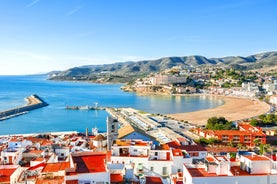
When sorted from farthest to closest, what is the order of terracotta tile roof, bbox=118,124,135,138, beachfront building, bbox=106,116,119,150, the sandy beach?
1. the sandy beach
2. terracotta tile roof, bbox=118,124,135,138
3. beachfront building, bbox=106,116,119,150

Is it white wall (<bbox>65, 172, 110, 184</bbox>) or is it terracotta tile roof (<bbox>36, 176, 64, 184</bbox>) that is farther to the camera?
white wall (<bbox>65, 172, 110, 184</bbox>)

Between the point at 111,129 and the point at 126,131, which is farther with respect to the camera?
the point at 126,131

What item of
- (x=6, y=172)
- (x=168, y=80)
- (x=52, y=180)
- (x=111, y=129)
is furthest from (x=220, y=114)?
(x=168, y=80)

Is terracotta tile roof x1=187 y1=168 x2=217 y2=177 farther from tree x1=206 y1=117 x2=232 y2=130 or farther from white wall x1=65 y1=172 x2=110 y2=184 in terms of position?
tree x1=206 y1=117 x2=232 y2=130

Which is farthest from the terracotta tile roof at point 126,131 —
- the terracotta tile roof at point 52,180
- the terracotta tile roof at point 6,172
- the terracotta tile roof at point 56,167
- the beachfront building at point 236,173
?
the terracotta tile roof at point 52,180

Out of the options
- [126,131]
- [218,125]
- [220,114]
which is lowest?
[220,114]

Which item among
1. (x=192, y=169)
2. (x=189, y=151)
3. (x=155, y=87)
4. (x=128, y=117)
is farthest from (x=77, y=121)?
(x=155, y=87)

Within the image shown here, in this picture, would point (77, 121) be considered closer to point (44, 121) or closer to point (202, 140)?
point (44, 121)

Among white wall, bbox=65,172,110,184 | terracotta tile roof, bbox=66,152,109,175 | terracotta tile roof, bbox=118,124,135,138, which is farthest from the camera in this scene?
terracotta tile roof, bbox=118,124,135,138

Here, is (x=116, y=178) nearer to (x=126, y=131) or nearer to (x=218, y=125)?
(x=126, y=131)

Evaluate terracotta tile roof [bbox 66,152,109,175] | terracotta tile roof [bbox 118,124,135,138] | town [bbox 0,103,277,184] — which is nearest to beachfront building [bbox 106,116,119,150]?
town [bbox 0,103,277,184]

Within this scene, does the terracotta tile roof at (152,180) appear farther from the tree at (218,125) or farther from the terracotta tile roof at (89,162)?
the tree at (218,125)

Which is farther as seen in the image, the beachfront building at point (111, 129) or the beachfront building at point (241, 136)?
the beachfront building at point (241, 136)

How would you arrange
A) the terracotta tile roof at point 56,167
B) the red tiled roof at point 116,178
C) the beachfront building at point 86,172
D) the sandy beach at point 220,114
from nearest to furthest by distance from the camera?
the beachfront building at point 86,172 < the red tiled roof at point 116,178 < the terracotta tile roof at point 56,167 < the sandy beach at point 220,114
